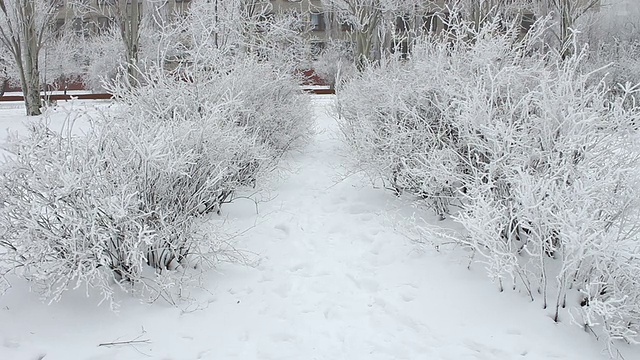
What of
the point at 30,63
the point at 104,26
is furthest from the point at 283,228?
the point at 104,26

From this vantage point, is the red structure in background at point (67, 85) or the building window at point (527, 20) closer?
the building window at point (527, 20)

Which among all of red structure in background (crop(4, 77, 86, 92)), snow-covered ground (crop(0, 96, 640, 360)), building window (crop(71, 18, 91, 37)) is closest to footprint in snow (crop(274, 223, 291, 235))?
snow-covered ground (crop(0, 96, 640, 360))

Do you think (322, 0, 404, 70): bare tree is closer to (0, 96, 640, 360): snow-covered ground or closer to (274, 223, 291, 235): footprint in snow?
(274, 223, 291, 235): footprint in snow

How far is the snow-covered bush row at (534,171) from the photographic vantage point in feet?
12.4

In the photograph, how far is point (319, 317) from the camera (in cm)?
429

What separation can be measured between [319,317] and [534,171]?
8.32 feet

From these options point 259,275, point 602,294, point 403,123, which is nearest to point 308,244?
point 259,275

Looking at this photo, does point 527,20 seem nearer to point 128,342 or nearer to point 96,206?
point 96,206

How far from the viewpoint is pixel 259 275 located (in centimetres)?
509

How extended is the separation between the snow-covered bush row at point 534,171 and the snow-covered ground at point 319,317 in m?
0.33

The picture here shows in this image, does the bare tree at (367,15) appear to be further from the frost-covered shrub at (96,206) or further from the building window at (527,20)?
the frost-covered shrub at (96,206)

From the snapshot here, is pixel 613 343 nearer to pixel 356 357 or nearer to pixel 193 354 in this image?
pixel 356 357

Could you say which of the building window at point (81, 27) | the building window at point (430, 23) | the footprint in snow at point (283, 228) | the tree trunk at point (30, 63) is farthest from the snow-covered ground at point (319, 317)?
the building window at point (81, 27)

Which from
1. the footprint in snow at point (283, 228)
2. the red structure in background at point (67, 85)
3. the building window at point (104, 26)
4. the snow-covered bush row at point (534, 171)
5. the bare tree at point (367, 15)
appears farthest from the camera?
the red structure in background at point (67, 85)
